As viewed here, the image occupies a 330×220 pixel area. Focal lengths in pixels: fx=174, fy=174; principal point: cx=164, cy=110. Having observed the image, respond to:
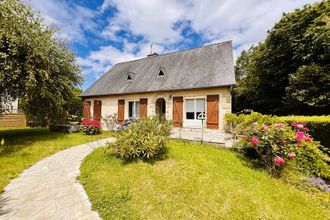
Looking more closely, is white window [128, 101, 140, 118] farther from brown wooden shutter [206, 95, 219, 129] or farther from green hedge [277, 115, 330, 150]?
green hedge [277, 115, 330, 150]

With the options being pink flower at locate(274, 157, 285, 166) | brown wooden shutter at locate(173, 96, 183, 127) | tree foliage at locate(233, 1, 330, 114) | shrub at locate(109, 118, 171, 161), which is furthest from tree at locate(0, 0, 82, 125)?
tree foliage at locate(233, 1, 330, 114)

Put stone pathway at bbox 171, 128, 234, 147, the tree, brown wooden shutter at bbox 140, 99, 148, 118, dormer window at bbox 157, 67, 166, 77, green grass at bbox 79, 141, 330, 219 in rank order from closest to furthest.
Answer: green grass at bbox 79, 141, 330, 219 < stone pathway at bbox 171, 128, 234, 147 < the tree < brown wooden shutter at bbox 140, 99, 148, 118 < dormer window at bbox 157, 67, 166, 77

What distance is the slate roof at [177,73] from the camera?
35.6ft

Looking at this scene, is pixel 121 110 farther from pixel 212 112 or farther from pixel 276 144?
pixel 276 144

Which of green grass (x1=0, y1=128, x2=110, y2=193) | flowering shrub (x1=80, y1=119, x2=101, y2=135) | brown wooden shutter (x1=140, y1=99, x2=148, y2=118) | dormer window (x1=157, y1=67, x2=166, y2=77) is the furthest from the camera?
dormer window (x1=157, y1=67, x2=166, y2=77)

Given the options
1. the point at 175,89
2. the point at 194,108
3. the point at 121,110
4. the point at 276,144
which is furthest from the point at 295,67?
the point at 121,110

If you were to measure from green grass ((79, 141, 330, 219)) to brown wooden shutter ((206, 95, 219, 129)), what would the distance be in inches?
223

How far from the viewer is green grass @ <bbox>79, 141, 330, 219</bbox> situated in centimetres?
286

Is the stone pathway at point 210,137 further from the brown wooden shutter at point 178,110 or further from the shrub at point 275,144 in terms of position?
the shrub at point 275,144

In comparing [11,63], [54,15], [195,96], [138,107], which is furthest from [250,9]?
[11,63]

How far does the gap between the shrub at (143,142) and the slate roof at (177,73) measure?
6.14 meters

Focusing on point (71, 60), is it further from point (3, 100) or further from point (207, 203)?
point (207, 203)

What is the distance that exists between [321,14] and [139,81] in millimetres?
13030

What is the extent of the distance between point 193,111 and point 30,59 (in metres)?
8.72
